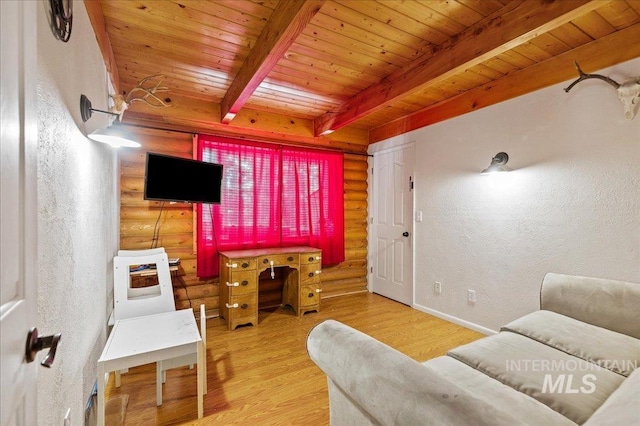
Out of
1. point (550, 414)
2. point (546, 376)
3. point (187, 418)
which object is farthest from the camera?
point (187, 418)

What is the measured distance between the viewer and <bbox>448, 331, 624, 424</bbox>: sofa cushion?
45.5 inches

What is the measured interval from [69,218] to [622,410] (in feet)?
7.01

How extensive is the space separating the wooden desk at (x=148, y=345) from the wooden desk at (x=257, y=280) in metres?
0.94

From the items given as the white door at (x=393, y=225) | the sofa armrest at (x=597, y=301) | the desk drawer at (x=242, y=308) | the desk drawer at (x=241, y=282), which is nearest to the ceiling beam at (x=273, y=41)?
the desk drawer at (x=241, y=282)

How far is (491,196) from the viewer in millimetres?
2803

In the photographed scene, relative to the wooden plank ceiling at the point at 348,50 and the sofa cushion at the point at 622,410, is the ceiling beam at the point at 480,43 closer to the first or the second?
the wooden plank ceiling at the point at 348,50

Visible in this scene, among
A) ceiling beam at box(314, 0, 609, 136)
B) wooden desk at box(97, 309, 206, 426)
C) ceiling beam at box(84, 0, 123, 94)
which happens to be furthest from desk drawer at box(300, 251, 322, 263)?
ceiling beam at box(84, 0, 123, 94)

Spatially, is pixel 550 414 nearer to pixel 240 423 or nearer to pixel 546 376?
pixel 546 376

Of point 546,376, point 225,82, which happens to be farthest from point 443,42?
point 546,376

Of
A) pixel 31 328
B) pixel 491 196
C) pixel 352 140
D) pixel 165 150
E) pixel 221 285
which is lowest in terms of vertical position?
pixel 221 285

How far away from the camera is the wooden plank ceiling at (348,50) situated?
176 centimetres

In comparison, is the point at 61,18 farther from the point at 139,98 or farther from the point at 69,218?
the point at 139,98

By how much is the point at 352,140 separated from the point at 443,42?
2.14m

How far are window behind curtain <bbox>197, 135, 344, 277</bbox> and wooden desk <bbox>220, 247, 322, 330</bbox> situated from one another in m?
0.22
